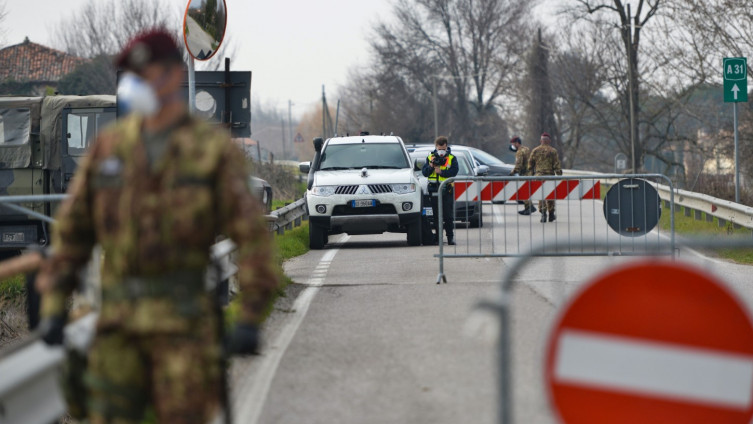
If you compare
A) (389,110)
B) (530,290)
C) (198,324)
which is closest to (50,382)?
(198,324)

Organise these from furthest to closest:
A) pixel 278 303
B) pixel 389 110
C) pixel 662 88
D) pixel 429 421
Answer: pixel 389 110, pixel 662 88, pixel 278 303, pixel 429 421

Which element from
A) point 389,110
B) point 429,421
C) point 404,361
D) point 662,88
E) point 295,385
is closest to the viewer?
point 429,421

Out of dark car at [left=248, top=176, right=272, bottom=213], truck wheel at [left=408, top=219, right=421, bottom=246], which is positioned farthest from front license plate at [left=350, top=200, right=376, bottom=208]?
dark car at [left=248, top=176, right=272, bottom=213]

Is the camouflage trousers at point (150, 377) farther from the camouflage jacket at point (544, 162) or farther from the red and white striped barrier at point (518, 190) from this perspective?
the camouflage jacket at point (544, 162)

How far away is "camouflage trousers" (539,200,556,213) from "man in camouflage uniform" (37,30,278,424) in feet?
33.6

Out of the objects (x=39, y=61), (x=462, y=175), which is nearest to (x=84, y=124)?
(x=462, y=175)

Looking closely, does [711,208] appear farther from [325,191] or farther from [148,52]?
[148,52]

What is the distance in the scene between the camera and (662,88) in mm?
40625

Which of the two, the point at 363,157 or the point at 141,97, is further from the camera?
the point at 363,157

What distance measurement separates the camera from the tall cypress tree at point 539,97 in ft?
193

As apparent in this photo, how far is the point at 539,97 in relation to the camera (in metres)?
60.7

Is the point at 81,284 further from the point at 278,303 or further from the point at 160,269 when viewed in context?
the point at 278,303

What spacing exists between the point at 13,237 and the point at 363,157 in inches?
232

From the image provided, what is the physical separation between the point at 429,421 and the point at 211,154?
2.68 metres
